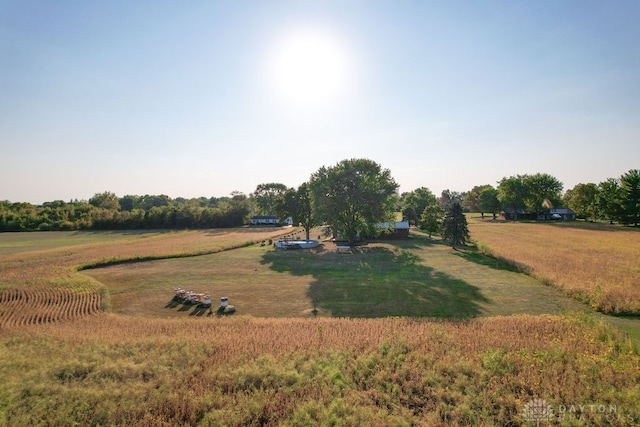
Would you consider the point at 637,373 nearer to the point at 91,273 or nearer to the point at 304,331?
the point at 304,331

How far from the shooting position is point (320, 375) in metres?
11.2

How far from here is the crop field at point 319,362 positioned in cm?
938

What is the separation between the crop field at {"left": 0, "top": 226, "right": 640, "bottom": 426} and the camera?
369 inches

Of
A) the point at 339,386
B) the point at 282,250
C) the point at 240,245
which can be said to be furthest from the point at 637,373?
the point at 240,245

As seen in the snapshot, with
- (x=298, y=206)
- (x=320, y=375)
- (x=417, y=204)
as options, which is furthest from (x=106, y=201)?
(x=320, y=375)

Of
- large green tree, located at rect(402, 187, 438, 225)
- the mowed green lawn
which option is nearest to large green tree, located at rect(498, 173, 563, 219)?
large green tree, located at rect(402, 187, 438, 225)

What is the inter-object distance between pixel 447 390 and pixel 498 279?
23.0 m

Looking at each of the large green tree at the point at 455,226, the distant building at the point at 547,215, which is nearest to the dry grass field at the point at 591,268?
the large green tree at the point at 455,226

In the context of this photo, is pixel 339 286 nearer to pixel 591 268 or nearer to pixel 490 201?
pixel 591 268

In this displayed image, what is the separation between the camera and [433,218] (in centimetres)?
6694

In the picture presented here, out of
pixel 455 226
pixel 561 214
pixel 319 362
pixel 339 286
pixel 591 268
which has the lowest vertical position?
pixel 339 286

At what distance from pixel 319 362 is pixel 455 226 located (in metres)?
44.9

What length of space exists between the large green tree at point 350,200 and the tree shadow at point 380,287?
10.3m

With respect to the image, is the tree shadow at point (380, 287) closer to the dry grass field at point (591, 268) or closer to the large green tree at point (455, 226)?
the dry grass field at point (591, 268)
